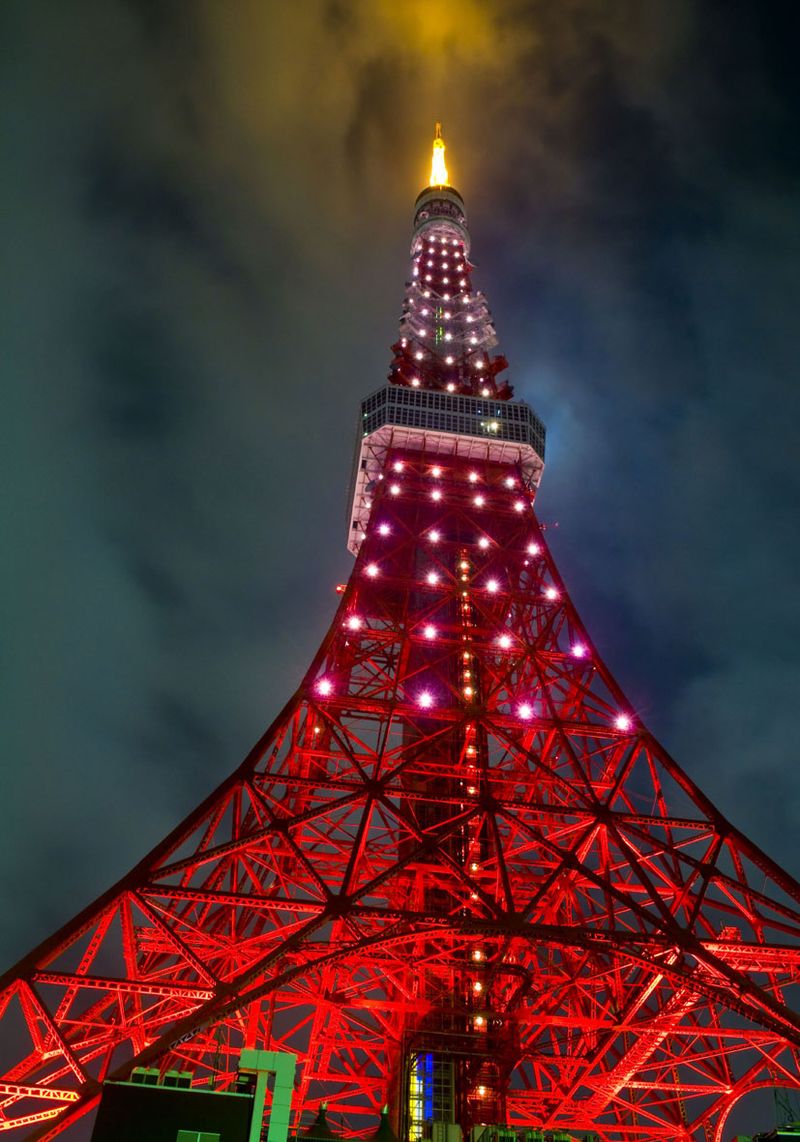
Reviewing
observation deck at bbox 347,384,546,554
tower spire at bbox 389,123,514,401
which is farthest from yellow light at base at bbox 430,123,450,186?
observation deck at bbox 347,384,546,554

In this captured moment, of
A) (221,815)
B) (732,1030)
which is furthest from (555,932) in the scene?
(221,815)

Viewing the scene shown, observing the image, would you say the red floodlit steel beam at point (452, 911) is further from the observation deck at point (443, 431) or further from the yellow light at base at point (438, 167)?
the yellow light at base at point (438, 167)

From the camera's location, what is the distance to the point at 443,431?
95.9 ft

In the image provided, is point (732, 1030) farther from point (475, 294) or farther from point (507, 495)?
point (475, 294)

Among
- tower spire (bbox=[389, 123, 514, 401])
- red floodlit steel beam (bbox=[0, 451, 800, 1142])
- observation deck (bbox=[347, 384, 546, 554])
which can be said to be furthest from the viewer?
tower spire (bbox=[389, 123, 514, 401])

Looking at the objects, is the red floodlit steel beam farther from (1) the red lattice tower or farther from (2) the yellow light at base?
(2) the yellow light at base

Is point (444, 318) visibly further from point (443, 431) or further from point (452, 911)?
point (452, 911)

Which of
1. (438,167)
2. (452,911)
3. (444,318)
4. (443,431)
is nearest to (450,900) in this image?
(452,911)

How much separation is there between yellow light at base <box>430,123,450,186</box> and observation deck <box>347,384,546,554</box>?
25.7 meters

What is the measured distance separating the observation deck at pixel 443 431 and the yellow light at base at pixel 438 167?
25651 millimetres

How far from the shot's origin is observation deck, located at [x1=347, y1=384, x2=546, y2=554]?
96.0 ft

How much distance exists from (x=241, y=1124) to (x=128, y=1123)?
1.57 meters

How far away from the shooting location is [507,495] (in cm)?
2872

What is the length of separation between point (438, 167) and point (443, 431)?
30211 millimetres
